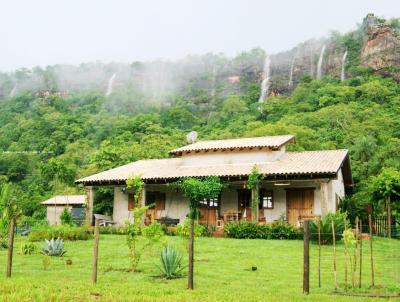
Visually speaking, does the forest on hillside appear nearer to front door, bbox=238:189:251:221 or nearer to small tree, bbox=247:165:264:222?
front door, bbox=238:189:251:221

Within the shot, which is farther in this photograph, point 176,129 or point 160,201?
point 176,129

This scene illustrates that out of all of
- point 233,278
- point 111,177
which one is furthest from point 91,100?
point 233,278

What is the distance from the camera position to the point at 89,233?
2236 centimetres

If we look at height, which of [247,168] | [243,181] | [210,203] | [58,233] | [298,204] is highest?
[247,168]

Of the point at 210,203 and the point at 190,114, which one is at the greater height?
the point at 190,114

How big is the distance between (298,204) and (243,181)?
2.86 metres

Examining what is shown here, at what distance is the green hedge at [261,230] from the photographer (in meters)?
20.2

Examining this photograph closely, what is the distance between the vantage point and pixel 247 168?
24.0 meters

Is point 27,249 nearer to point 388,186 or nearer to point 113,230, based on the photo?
point 113,230

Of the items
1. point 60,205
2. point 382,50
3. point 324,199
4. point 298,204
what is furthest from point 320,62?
point 324,199

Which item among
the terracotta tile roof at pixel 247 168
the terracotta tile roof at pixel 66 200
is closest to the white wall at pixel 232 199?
the terracotta tile roof at pixel 247 168

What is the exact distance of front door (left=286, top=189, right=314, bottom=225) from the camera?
23531 mm

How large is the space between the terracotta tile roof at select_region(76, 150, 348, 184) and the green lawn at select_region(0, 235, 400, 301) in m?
4.47

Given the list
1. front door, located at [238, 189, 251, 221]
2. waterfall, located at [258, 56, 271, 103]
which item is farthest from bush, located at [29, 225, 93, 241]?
waterfall, located at [258, 56, 271, 103]
